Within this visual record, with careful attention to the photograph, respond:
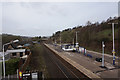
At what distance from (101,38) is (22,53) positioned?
2467 cm

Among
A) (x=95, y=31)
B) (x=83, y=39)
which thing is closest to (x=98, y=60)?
(x=83, y=39)

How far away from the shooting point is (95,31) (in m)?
36.8

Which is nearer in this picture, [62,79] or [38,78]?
[38,78]

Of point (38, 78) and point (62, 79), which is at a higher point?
point (38, 78)

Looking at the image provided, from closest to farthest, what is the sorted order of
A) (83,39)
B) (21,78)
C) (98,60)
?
(21,78), (98,60), (83,39)

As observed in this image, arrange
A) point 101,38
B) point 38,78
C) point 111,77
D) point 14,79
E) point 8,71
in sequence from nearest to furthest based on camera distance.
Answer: point 38,78 < point 14,79 < point 111,77 < point 8,71 < point 101,38

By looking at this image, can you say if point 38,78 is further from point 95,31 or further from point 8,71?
point 95,31

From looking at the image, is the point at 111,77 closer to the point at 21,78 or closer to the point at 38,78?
the point at 38,78

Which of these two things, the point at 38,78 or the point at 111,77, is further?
the point at 111,77

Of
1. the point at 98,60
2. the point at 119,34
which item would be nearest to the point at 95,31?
the point at 119,34

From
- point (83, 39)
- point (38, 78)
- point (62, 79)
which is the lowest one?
point (62, 79)

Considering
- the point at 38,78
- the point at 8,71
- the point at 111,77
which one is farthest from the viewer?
the point at 8,71

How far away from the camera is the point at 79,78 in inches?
327

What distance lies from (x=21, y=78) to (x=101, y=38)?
94.4 ft
